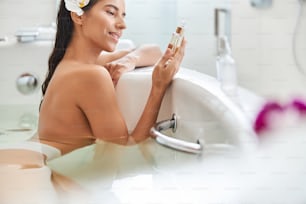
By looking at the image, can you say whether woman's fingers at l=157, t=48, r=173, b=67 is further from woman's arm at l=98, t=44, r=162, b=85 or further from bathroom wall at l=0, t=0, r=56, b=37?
bathroom wall at l=0, t=0, r=56, b=37

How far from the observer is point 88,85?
104 cm

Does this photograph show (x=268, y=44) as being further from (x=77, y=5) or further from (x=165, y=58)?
(x=77, y=5)

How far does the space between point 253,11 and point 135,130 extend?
1.38 feet

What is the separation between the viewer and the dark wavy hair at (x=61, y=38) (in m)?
1.06

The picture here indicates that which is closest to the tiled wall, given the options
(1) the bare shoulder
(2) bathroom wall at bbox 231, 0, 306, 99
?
(2) bathroom wall at bbox 231, 0, 306, 99

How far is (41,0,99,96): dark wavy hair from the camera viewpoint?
1.06m

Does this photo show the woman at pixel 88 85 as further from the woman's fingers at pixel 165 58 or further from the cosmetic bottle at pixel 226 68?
the cosmetic bottle at pixel 226 68

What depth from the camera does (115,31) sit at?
108 centimetres

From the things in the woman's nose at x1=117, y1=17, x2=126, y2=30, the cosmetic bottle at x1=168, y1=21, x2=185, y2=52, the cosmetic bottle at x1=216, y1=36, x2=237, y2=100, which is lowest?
the cosmetic bottle at x1=216, y1=36, x2=237, y2=100

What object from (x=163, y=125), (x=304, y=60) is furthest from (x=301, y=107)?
(x=163, y=125)

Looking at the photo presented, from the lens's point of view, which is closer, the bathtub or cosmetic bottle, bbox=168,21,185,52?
the bathtub

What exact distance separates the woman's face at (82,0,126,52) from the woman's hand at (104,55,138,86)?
39mm

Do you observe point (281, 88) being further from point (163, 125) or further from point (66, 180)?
point (66, 180)

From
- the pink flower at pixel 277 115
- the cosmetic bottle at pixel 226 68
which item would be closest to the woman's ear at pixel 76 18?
the cosmetic bottle at pixel 226 68
